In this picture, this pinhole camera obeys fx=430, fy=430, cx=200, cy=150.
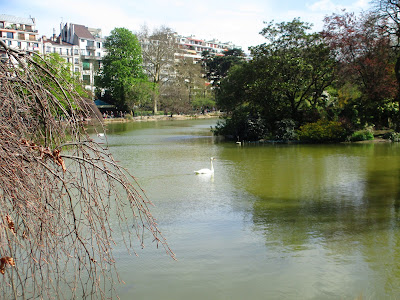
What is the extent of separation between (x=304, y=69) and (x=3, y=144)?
21277 millimetres

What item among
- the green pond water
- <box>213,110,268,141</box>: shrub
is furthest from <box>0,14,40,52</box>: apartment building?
the green pond water

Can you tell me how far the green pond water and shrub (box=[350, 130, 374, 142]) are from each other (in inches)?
257

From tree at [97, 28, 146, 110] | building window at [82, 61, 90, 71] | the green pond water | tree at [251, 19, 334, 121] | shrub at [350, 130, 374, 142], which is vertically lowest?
the green pond water

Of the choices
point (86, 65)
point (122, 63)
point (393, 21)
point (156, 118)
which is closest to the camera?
point (393, 21)

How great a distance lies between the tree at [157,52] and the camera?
178 ft

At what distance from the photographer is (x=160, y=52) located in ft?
182

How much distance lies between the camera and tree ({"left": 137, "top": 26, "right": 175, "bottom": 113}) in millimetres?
54375

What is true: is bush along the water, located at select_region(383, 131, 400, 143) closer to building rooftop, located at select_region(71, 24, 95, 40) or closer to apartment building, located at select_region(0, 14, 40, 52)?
apartment building, located at select_region(0, 14, 40, 52)

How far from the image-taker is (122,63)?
173ft

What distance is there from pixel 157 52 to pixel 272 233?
165 ft

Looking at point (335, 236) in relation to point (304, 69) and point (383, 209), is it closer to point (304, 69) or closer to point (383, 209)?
point (383, 209)

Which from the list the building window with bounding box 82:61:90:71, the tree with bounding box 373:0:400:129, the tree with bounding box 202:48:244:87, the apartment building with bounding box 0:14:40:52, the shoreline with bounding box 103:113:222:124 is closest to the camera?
the tree with bounding box 373:0:400:129

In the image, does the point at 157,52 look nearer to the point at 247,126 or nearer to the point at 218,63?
the point at 218,63

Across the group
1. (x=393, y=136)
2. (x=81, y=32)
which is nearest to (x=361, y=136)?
(x=393, y=136)
